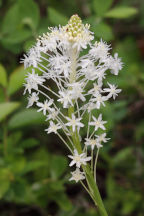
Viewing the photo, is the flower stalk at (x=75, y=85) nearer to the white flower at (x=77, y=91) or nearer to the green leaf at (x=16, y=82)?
the white flower at (x=77, y=91)

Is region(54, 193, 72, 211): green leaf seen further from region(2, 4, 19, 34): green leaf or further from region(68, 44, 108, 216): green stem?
region(2, 4, 19, 34): green leaf

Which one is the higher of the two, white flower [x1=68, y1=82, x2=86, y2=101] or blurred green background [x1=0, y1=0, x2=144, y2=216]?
blurred green background [x1=0, y1=0, x2=144, y2=216]

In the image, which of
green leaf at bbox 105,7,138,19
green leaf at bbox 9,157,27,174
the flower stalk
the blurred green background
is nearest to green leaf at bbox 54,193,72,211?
the blurred green background

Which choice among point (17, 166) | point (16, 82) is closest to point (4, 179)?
point (17, 166)

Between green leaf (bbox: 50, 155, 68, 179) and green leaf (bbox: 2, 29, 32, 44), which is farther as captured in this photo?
green leaf (bbox: 2, 29, 32, 44)

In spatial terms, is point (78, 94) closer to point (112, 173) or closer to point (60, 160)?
point (60, 160)

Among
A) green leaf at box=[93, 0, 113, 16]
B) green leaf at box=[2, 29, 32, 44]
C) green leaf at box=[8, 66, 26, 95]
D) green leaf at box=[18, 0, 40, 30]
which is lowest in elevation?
green leaf at box=[8, 66, 26, 95]

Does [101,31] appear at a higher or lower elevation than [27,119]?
higher

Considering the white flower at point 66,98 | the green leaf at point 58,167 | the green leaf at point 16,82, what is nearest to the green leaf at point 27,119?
the green leaf at point 16,82

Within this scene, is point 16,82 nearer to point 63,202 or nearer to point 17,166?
point 17,166
